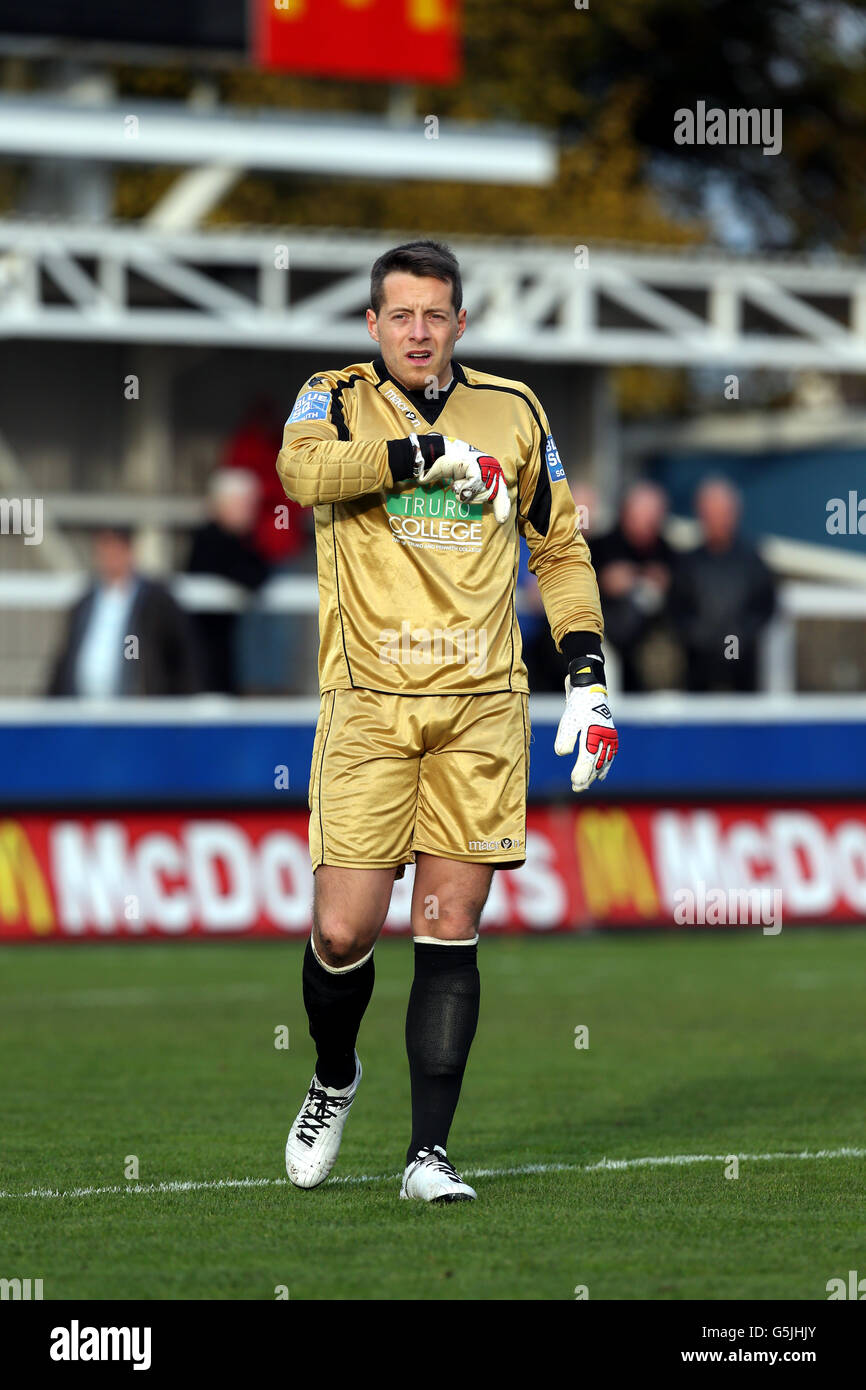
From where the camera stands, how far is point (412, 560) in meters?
6.09

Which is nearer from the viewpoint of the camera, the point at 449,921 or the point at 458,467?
the point at 458,467

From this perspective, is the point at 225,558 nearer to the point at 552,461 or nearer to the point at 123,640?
the point at 123,640

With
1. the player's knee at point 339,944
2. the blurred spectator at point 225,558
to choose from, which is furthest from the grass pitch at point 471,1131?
the blurred spectator at point 225,558

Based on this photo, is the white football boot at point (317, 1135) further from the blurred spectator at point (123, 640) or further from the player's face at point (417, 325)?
the blurred spectator at point (123, 640)

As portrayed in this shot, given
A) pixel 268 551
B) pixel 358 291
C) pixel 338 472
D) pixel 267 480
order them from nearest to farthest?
pixel 338 472
pixel 358 291
pixel 268 551
pixel 267 480

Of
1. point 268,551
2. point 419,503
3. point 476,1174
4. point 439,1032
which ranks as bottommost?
point 476,1174

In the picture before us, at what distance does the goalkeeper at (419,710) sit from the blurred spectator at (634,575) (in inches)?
343

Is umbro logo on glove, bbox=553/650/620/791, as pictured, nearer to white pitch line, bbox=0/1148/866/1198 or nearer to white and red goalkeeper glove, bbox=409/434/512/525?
white and red goalkeeper glove, bbox=409/434/512/525

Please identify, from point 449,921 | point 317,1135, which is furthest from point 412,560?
point 317,1135

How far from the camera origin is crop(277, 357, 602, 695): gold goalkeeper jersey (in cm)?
608

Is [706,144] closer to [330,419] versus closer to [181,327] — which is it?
[181,327]

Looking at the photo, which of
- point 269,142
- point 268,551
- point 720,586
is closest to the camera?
point 720,586

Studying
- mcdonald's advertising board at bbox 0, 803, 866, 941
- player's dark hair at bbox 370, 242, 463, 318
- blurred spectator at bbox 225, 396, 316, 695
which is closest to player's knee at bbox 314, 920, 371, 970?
player's dark hair at bbox 370, 242, 463, 318

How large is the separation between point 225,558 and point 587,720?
886 centimetres
